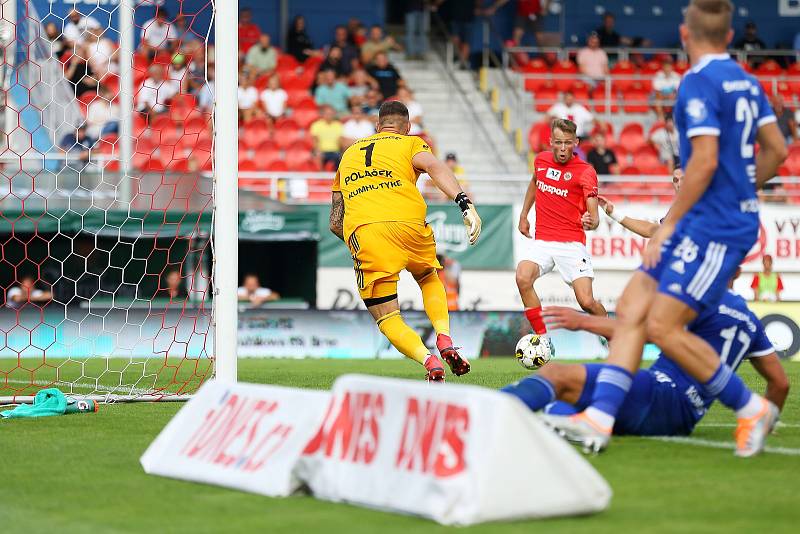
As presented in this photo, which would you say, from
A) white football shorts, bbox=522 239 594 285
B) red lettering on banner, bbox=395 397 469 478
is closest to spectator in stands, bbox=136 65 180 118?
white football shorts, bbox=522 239 594 285

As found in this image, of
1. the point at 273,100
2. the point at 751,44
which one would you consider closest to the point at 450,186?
the point at 273,100

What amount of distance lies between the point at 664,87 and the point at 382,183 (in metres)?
16.7

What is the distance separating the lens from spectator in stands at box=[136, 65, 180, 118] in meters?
19.8

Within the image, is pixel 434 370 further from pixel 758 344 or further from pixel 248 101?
pixel 248 101

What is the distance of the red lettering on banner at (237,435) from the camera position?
202 inches

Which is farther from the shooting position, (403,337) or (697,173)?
(403,337)

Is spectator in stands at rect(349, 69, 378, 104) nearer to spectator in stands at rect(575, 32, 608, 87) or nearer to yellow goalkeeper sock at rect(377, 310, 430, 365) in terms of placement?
spectator in stands at rect(575, 32, 608, 87)

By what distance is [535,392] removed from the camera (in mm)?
6105

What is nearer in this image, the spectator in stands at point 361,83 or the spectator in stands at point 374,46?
the spectator in stands at point 361,83

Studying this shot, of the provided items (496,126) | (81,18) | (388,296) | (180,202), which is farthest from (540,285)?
(388,296)

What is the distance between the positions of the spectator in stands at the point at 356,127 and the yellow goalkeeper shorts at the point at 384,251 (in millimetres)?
11890

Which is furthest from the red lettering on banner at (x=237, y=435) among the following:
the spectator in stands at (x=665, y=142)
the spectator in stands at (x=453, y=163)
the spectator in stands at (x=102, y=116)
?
the spectator in stands at (x=665, y=142)

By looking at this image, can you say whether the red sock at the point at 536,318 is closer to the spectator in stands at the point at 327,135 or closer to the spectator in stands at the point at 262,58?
the spectator in stands at the point at 327,135

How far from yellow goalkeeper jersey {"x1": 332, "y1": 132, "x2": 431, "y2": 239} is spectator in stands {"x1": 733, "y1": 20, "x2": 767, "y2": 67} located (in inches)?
764
